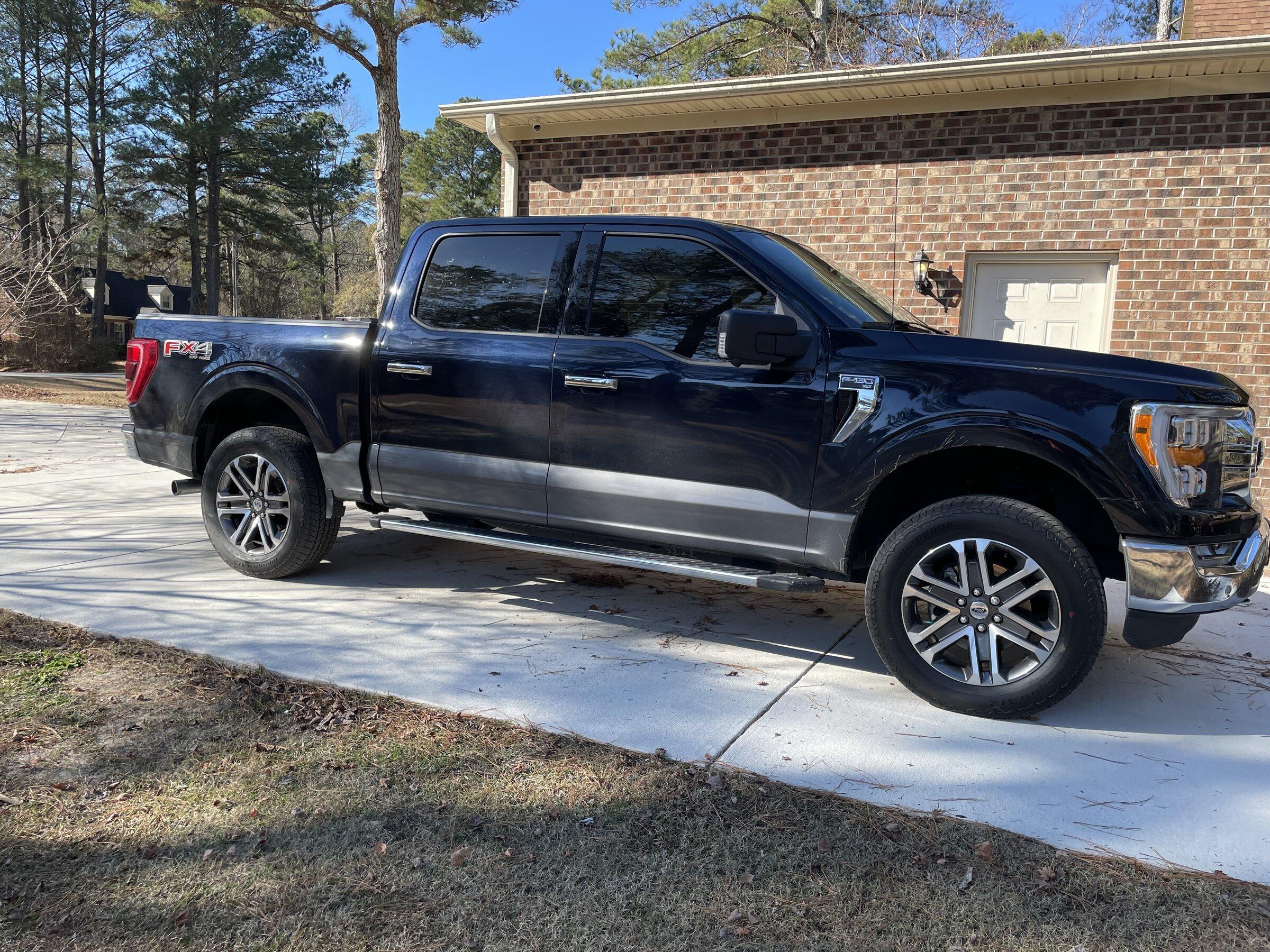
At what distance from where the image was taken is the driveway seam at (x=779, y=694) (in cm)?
335

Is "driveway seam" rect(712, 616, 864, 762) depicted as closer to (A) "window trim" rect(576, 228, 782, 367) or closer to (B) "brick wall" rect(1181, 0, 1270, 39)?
(A) "window trim" rect(576, 228, 782, 367)

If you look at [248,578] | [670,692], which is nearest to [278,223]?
[248,578]

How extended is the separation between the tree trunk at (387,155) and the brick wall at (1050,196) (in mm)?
6910

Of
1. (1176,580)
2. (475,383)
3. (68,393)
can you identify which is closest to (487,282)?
(475,383)

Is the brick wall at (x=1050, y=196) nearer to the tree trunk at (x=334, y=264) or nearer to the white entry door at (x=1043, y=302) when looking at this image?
the white entry door at (x=1043, y=302)

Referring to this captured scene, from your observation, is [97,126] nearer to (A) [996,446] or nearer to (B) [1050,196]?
(B) [1050,196]

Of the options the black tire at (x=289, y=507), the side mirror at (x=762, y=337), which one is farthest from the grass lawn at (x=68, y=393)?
the side mirror at (x=762, y=337)

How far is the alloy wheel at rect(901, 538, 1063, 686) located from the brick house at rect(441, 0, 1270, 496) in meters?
5.44

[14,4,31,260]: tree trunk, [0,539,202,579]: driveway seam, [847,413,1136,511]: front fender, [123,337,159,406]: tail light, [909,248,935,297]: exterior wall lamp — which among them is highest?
[14,4,31,260]: tree trunk

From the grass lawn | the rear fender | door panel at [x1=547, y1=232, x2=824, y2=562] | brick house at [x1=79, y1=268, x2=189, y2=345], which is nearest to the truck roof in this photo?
door panel at [x1=547, y1=232, x2=824, y2=562]

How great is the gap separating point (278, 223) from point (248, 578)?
33.6 metres

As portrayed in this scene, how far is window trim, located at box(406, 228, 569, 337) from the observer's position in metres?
4.59

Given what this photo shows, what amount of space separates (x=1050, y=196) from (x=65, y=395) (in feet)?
61.3

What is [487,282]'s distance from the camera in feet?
15.8
